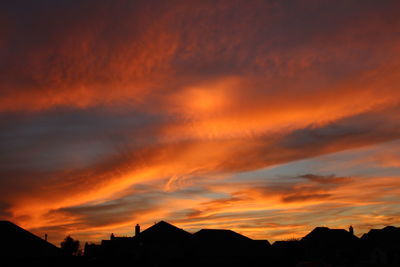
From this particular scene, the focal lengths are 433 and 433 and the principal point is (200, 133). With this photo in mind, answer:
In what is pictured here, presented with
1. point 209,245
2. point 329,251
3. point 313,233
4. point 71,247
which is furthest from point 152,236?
point 313,233

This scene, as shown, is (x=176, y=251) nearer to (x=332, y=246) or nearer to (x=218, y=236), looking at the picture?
(x=218, y=236)

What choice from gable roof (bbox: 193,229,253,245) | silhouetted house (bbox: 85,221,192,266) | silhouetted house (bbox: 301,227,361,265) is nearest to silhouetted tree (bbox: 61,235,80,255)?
silhouetted house (bbox: 85,221,192,266)

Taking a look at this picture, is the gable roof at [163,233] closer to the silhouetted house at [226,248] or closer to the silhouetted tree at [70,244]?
the silhouetted house at [226,248]

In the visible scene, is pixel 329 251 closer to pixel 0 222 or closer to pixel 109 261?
pixel 109 261

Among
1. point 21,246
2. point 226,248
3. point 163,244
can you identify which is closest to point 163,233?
point 163,244

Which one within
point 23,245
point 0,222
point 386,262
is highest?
point 0,222

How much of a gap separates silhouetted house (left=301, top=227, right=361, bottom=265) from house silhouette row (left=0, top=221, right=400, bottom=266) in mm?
289

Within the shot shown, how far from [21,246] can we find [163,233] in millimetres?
23411

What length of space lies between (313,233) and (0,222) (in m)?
74.7

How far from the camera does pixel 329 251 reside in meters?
93.1

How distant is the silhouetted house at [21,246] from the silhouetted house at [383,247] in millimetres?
62326

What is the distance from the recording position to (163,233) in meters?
64.9

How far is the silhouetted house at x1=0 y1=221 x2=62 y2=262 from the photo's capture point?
4441 centimetres

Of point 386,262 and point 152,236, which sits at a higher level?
point 152,236
